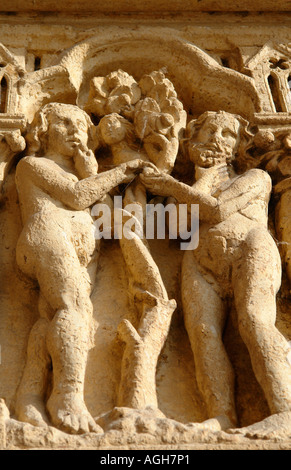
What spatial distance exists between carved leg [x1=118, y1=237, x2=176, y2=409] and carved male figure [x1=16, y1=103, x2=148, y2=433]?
0.23 meters

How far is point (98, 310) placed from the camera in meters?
4.63

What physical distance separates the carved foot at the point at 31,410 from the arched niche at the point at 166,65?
2.77 metres

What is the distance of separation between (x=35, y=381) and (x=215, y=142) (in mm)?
2167

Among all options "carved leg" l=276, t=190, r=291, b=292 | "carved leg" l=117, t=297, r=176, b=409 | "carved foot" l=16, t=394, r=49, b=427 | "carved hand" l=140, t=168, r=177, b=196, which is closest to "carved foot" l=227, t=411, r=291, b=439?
"carved leg" l=117, t=297, r=176, b=409

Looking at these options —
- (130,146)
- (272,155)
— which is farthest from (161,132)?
(272,155)

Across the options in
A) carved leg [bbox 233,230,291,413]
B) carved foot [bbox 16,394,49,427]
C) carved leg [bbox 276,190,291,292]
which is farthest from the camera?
carved leg [bbox 276,190,291,292]

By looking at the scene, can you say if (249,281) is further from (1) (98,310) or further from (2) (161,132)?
(2) (161,132)

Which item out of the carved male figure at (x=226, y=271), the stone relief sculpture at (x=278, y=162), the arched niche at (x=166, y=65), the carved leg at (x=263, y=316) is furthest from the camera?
the arched niche at (x=166, y=65)

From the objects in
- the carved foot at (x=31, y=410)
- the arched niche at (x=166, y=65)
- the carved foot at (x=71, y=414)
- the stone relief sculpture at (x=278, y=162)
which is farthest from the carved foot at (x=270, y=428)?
the arched niche at (x=166, y=65)

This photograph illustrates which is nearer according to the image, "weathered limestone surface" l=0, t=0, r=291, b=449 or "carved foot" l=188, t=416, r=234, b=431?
"carved foot" l=188, t=416, r=234, b=431

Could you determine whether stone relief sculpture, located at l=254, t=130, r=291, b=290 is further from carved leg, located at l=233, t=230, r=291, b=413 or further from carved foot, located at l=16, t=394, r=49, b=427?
carved foot, located at l=16, t=394, r=49, b=427

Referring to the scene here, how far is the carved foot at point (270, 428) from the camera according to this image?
3.71m

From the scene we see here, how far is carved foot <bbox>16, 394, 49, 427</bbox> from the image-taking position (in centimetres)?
387

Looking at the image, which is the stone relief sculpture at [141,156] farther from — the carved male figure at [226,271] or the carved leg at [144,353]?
the carved male figure at [226,271]
